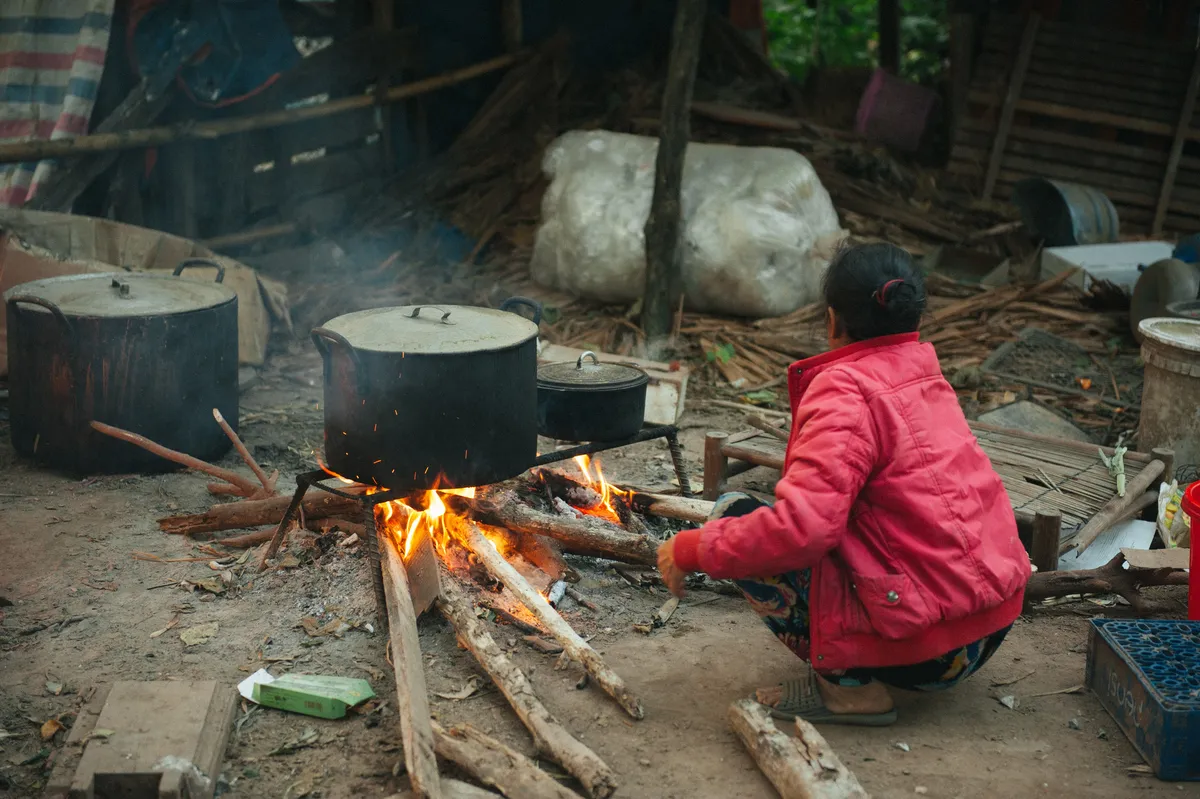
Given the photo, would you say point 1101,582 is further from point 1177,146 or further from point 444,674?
point 1177,146

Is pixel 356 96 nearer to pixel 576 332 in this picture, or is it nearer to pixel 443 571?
pixel 576 332

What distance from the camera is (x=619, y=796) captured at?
9.91 ft

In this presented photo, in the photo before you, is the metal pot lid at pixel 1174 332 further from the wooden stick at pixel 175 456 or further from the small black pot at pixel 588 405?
the wooden stick at pixel 175 456

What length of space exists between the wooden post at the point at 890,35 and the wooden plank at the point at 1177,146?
2.84 m

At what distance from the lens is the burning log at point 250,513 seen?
4465 millimetres

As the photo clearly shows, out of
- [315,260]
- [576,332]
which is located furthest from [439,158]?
[576,332]

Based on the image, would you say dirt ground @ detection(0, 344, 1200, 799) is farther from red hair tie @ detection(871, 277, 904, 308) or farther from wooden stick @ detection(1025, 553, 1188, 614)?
red hair tie @ detection(871, 277, 904, 308)

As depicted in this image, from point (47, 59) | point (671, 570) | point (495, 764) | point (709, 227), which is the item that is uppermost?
point (47, 59)

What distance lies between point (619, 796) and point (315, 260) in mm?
→ 6608

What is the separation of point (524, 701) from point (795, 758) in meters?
0.80

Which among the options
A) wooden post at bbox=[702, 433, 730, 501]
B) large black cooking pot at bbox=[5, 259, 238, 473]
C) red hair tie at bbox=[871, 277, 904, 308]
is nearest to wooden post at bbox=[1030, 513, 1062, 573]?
wooden post at bbox=[702, 433, 730, 501]

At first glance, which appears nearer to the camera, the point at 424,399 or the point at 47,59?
the point at 424,399

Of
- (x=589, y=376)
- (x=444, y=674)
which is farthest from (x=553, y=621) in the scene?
(x=589, y=376)

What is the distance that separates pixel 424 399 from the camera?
3684 millimetres
